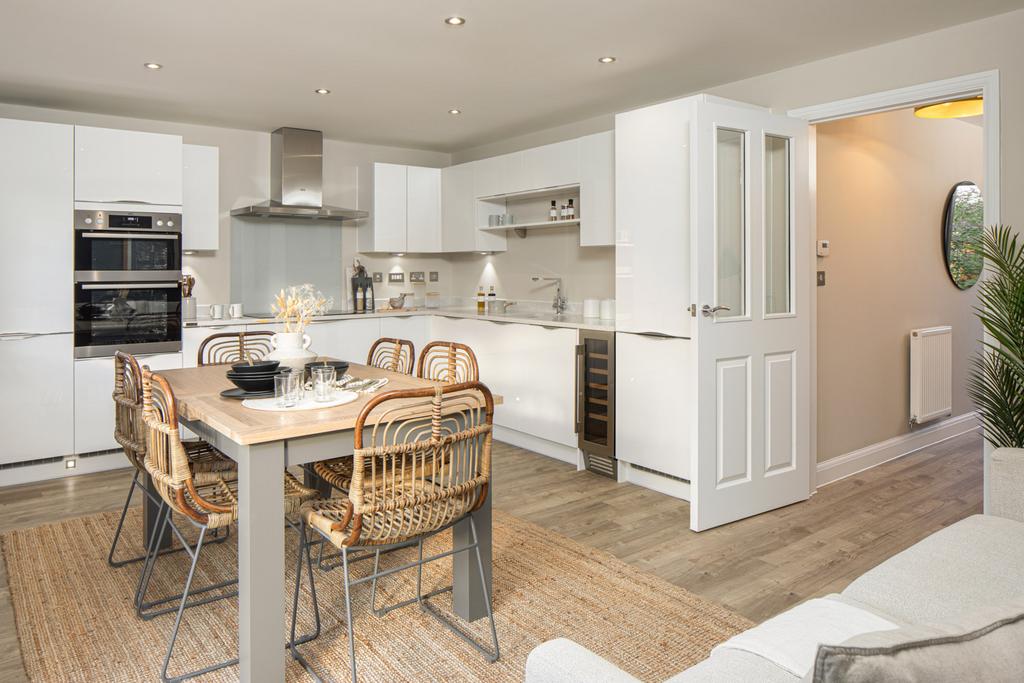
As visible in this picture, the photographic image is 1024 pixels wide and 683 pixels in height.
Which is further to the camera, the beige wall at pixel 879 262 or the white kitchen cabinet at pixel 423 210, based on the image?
the white kitchen cabinet at pixel 423 210

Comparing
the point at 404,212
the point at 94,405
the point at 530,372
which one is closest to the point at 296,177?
the point at 404,212

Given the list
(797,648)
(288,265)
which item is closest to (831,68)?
(797,648)

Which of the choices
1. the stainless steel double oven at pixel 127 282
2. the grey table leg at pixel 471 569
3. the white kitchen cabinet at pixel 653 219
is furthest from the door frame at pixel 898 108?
the stainless steel double oven at pixel 127 282

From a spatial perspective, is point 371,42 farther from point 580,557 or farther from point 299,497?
point 580,557

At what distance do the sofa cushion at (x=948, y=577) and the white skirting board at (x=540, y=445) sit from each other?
2.70 m

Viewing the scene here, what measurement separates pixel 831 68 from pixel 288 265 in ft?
14.4

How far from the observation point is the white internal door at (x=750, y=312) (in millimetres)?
3400

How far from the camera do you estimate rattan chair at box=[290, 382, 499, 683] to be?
2004 millimetres

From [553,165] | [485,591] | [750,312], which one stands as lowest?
[485,591]

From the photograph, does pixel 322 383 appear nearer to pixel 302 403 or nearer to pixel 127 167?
pixel 302 403

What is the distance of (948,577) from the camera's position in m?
1.81

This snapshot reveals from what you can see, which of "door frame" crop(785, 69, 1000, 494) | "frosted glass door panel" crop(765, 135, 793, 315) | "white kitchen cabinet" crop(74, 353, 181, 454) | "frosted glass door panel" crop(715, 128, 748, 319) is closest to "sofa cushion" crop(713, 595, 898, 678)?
"frosted glass door panel" crop(715, 128, 748, 319)

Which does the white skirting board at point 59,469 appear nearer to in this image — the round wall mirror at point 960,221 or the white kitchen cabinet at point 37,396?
the white kitchen cabinet at point 37,396

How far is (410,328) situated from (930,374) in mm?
4103
